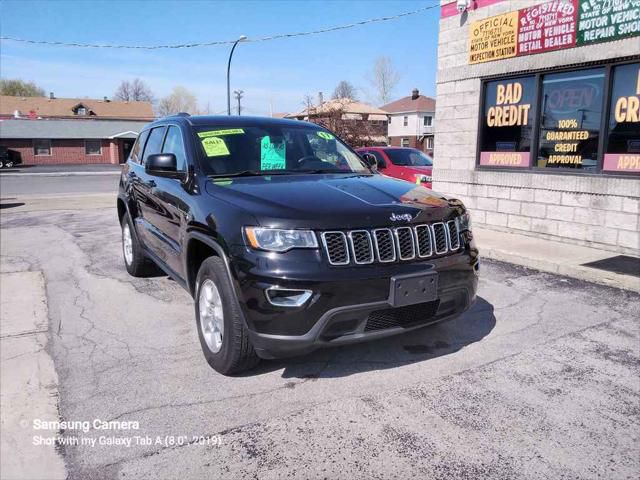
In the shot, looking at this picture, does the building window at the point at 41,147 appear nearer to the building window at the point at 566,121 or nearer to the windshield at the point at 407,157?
the windshield at the point at 407,157

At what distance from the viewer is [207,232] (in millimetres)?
3473

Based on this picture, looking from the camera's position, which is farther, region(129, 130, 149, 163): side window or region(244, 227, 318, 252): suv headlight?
region(129, 130, 149, 163): side window

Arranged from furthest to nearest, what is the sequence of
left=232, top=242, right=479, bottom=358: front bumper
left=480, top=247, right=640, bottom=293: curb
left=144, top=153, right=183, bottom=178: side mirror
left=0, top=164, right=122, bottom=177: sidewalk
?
left=0, top=164, right=122, bottom=177: sidewalk, left=480, top=247, right=640, bottom=293: curb, left=144, top=153, right=183, bottom=178: side mirror, left=232, top=242, right=479, bottom=358: front bumper

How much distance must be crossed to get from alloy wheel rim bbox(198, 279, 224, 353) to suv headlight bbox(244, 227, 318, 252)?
21.7 inches

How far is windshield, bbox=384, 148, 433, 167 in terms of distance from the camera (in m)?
13.2

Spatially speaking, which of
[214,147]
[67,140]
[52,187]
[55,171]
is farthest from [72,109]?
[214,147]

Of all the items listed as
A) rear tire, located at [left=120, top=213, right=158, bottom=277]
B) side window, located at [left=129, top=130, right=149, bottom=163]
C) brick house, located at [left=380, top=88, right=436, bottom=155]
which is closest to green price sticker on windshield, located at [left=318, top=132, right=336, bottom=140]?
side window, located at [left=129, top=130, right=149, bottom=163]

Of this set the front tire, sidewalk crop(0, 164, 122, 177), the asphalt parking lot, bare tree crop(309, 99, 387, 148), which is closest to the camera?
the asphalt parking lot

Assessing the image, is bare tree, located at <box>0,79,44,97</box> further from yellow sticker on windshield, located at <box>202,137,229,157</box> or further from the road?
yellow sticker on windshield, located at <box>202,137,229,157</box>

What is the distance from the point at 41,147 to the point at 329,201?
190 feet

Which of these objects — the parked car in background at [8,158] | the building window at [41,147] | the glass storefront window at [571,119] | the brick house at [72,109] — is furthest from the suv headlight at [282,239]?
the brick house at [72,109]

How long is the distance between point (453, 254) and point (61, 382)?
2799 mm

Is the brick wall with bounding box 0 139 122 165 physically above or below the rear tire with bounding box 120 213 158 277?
above

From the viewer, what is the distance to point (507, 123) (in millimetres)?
8805
